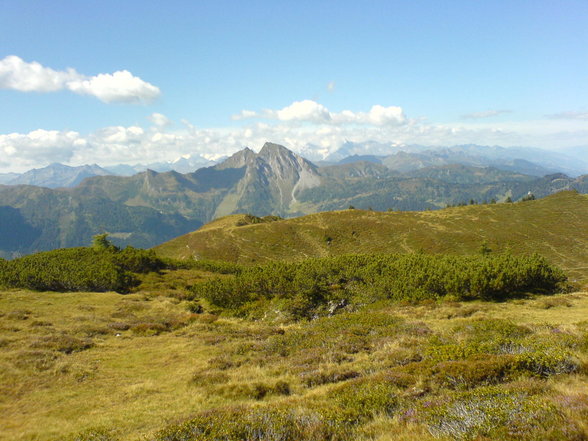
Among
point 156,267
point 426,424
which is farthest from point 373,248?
point 426,424

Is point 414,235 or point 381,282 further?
A: point 414,235

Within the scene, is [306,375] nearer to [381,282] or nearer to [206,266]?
[381,282]

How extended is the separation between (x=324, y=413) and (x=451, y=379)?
18.0ft

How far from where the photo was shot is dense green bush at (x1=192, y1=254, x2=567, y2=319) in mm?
34312

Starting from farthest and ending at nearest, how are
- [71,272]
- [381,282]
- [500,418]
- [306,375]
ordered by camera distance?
[71,272]
[381,282]
[306,375]
[500,418]

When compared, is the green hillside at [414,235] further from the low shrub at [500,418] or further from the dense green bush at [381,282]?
the low shrub at [500,418]

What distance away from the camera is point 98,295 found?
42.4 meters

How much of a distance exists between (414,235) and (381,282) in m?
86.4

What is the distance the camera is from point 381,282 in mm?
37750

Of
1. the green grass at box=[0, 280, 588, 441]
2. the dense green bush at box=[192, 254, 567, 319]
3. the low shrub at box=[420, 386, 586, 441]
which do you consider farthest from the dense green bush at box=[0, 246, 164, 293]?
the low shrub at box=[420, 386, 586, 441]

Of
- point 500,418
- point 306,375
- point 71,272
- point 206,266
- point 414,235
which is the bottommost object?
point 414,235

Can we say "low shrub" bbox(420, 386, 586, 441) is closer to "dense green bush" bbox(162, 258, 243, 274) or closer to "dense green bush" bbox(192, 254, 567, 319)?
"dense green bush" bbox(192, 254, 567, 319)

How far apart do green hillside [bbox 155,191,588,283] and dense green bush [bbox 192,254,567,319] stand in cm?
6669

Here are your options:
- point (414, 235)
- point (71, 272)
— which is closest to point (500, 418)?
point (71, 272)
